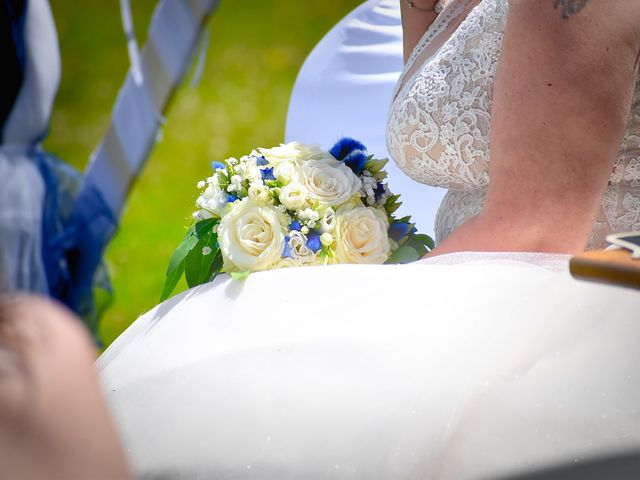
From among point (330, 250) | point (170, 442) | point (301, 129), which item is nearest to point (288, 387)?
point (170, 442)

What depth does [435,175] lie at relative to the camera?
1.44 metres

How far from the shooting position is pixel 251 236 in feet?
4.02

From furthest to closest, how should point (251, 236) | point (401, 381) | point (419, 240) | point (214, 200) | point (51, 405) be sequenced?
point (419, 240), point (214, 200), point (251, 236), point (401, 381), point (51, 405)

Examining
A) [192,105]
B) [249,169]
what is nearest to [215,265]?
[249,169]

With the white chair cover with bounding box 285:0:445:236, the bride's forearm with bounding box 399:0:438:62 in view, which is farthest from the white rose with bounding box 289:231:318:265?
the white chair cover with bounding box 285:0:445:236

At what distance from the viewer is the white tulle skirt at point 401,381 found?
850mm

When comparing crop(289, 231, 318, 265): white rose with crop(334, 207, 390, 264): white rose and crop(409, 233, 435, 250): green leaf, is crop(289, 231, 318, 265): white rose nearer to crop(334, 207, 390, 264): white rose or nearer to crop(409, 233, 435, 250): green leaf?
crop(334, 207, 390, 264): white rose

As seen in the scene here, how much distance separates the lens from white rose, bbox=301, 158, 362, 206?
131 cm

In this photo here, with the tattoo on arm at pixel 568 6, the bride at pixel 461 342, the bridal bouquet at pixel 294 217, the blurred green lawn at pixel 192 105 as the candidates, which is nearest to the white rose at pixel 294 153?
the bridal bouquet at pixel 294 217

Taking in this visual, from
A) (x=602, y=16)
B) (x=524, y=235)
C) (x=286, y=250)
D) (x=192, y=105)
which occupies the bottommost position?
(x=192, y=105)

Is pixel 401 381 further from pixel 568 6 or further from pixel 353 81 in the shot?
pixel 353 81

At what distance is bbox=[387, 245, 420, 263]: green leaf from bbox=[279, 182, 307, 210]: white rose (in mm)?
209

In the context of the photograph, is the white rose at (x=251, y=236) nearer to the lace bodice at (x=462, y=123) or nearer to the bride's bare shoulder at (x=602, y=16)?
the lace bodice at (x=462, y=123)

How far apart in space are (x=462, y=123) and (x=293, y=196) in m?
0.28
